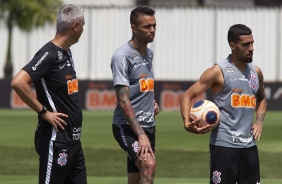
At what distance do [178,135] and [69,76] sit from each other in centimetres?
1543

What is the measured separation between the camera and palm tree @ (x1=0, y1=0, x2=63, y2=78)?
45844mm

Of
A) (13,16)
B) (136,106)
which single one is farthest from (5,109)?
(136,106)

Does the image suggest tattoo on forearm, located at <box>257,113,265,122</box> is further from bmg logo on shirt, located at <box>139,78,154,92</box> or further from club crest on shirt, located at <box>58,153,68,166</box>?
club crest on shirt, located at <box>58,153,68,166</box>

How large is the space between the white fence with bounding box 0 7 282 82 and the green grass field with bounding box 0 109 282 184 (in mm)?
18289

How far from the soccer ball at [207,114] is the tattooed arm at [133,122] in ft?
1.83

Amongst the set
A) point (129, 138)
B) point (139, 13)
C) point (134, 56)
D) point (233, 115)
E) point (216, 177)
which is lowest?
point (216, 177)

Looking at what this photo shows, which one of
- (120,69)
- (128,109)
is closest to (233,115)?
(128,109)

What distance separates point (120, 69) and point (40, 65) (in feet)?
5.53

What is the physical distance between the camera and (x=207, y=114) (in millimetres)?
10117

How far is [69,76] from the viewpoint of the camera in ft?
31.1

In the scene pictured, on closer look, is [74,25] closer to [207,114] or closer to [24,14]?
[207,114]

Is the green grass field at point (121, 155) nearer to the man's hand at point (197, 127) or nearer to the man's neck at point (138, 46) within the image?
the man's neck at point (138, 46)

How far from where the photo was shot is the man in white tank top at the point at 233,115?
1027cm

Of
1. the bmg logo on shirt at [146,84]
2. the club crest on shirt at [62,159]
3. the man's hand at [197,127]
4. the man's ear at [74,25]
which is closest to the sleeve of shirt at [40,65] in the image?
the man's ear at [74,25]
